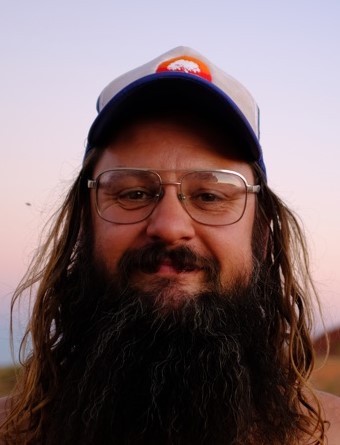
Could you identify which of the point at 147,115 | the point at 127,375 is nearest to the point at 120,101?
the point at 147,115

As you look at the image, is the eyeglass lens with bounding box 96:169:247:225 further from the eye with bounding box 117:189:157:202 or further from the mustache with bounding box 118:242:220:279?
the mustache with bounding box 118:242:220:279

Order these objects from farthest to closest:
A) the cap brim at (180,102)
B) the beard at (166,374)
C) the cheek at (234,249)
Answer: the cap brim at (180,102), the cheek at (234,249), the beard at (166,374)

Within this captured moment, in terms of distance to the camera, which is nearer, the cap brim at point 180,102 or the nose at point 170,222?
the nose at point 170,222

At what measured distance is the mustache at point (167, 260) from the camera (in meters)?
3.33

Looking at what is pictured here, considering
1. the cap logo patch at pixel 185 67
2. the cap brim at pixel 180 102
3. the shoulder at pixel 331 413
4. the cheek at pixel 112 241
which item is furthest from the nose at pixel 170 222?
the shoulder at pixel 331 413

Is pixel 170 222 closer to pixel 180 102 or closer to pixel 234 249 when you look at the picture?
pixel 234 249

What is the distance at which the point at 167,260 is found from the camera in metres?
3.33

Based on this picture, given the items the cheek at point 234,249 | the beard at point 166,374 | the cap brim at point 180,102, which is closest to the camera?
the beard at point 166,374

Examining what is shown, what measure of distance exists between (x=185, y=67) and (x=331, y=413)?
167cm

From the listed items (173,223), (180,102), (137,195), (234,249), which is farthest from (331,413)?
(180,102)

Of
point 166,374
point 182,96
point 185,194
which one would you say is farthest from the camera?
point 182,96

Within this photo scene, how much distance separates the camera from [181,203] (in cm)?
345

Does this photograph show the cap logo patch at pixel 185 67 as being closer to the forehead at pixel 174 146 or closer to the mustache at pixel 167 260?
the forehead at pixel 174 146

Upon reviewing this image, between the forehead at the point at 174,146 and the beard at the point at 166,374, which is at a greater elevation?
the forehead at the point at 174,146
